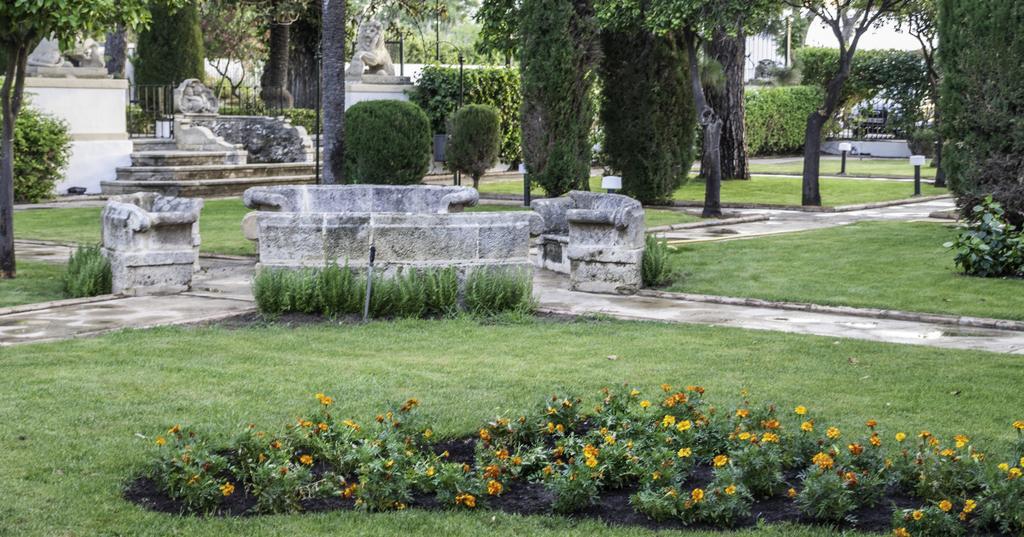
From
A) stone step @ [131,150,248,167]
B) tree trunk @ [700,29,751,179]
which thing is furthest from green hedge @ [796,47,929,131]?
stone step @ [131,150,248,167]

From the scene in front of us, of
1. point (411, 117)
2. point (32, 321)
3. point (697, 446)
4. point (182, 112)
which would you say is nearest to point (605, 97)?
point (411, 117)

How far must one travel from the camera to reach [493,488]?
5527 mm

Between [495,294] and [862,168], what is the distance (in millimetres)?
24598

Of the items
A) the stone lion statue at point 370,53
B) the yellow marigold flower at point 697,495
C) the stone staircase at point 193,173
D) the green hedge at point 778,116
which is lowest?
the yellow marigold flower at point 697,495

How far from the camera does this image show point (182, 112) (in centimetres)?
2623

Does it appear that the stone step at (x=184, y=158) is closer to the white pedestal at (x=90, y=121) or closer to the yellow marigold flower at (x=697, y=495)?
the white pedestal at (x=90, y=121)

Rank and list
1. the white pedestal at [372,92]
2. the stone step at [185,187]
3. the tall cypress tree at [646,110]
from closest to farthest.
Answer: the tall cypress tree at [646,110], the stone step at [185,187], the white pedestal at [372,92]

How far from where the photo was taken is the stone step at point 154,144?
25.5 m

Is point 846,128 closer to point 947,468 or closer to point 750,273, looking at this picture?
point 750,273

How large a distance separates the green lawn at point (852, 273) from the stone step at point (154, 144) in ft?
45.8

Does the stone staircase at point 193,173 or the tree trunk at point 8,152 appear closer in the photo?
the tree trunk at point 8,152

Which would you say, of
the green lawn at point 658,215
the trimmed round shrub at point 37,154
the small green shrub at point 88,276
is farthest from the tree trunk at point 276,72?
the small green shrub at point 88,276

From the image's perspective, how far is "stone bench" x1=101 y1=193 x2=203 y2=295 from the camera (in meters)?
11.4

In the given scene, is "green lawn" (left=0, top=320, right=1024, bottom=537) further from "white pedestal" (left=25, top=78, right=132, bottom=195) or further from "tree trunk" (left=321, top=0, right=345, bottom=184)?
"white pedestal" (left=25, top=78, right=132, bottom=195)
